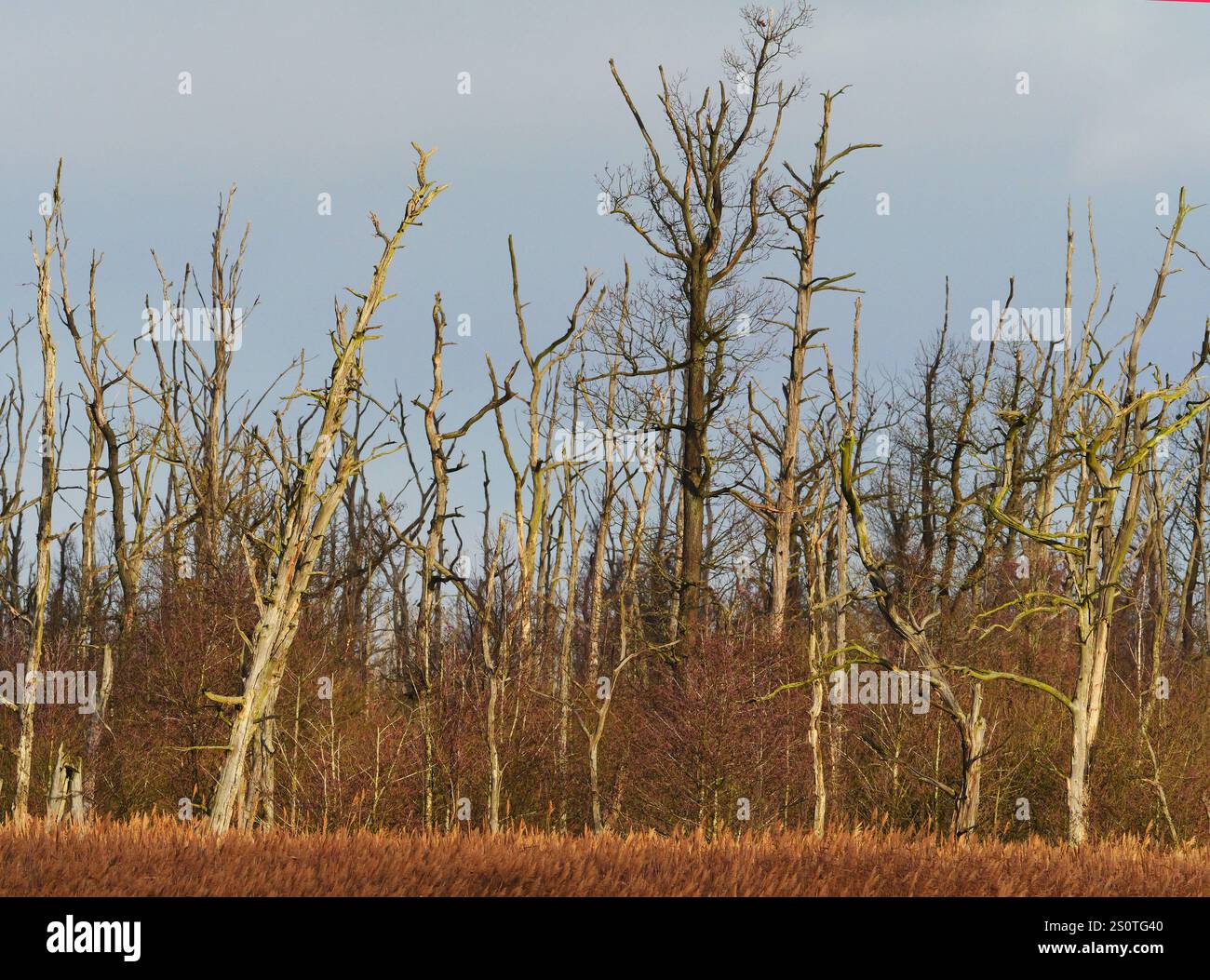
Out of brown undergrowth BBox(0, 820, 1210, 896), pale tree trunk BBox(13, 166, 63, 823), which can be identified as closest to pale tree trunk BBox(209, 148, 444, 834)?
brown undergrowth BBox(0, 820, 1210, 896)

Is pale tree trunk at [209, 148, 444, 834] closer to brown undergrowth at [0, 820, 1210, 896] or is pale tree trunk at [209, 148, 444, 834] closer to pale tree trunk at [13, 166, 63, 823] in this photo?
brown undergrowth at [0, 820, 1210, 896]

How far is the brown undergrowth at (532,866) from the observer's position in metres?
10.1

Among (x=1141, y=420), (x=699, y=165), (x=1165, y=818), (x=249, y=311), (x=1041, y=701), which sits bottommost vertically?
(x=1165, y=818)

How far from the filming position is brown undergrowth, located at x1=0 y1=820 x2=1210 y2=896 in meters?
10.1

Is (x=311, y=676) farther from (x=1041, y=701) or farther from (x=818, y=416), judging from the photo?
(x=1041, y=701)

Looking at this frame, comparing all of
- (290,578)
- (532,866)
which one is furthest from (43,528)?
(532,866)

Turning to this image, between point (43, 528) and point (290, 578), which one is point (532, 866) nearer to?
point (290, 578)

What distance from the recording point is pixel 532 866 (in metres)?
10.8

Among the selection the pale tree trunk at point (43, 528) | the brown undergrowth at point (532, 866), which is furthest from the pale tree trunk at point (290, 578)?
the pale tree trunk at point (43, 528)

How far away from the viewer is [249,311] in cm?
3041

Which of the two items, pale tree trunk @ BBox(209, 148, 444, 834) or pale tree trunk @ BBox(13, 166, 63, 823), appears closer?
pale tree trunk @ BBox(209, 148, 444, 834)
